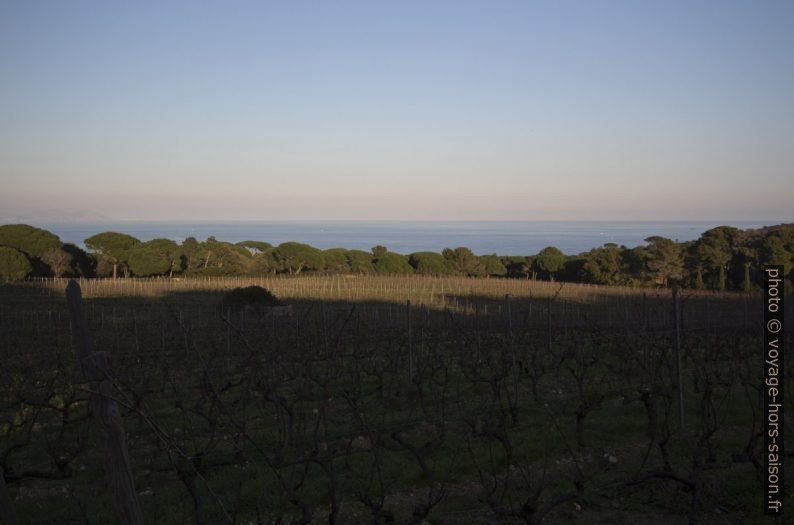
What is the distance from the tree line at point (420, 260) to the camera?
33.9 m

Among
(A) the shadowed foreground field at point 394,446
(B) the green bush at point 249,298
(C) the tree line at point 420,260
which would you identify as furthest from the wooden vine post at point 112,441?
(C) the tree line at point 420,260

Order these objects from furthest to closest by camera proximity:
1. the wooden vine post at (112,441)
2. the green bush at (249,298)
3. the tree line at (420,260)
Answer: the tree line at (420,260), the green bush at (249,298), the wooden vine post at (112,441)

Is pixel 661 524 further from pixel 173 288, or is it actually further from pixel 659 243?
pixel 659 243

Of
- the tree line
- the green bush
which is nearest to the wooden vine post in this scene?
the green bush

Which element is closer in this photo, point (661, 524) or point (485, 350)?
point (661, 524)

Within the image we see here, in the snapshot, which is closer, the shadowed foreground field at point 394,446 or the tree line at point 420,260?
the shadowed foreground field at point 394,446

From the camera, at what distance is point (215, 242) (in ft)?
145

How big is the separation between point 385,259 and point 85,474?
42.2 m

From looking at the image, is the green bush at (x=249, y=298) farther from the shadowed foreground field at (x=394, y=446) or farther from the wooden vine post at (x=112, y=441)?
the wooden vine post at (x=112, y=441)

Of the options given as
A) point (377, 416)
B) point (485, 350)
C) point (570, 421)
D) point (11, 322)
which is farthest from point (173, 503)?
point (11, 322)

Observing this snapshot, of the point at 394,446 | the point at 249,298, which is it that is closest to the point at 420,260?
the point at 249,298

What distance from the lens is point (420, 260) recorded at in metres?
48.5

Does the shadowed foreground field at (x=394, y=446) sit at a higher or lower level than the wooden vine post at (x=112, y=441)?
lower

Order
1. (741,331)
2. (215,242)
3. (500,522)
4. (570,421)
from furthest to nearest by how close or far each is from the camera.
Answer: (215,242) < (741,331) < (570,421) < (500,522)
